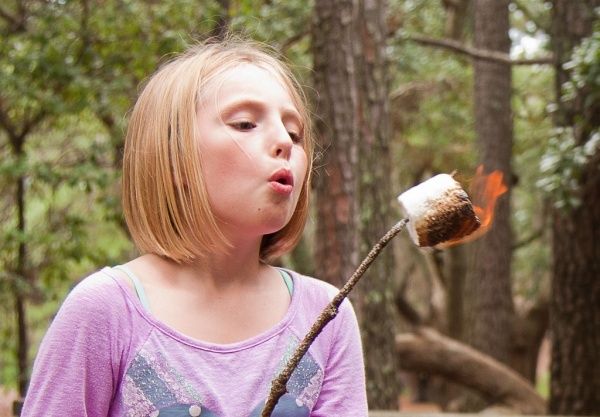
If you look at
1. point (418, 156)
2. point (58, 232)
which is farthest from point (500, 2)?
point (58, 232)

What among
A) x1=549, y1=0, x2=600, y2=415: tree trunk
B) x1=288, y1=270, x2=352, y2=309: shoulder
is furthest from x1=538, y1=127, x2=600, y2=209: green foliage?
x1=288, y1=270, x2=352, y2=309: shoulder

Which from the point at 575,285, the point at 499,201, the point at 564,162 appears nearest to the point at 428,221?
the point at 564,162

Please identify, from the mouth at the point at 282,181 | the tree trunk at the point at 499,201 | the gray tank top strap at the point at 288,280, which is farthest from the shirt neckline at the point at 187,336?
the tree trunk at the point at 499,201

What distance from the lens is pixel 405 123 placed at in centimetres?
1325

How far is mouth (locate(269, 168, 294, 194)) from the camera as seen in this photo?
151 cm

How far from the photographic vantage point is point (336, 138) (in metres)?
4.76

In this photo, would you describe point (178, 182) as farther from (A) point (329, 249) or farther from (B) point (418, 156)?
(B) point (418, 156)

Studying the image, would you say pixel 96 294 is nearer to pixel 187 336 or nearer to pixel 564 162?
pixel 187 336

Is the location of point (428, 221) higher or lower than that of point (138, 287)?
higher

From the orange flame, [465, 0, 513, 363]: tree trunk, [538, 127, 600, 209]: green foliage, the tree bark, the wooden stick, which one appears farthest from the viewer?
[465, 0, 513, 363]: tree trunk

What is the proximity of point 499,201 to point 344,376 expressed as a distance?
9733 millimetres

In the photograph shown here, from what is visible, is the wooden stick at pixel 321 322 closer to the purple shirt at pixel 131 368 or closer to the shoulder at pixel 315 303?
the purple shirt at pixel 131 368

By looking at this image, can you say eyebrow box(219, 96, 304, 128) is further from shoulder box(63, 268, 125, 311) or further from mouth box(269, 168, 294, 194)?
shoulder box(63, 268, 125, 311)

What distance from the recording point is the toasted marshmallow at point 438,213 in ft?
4.06
